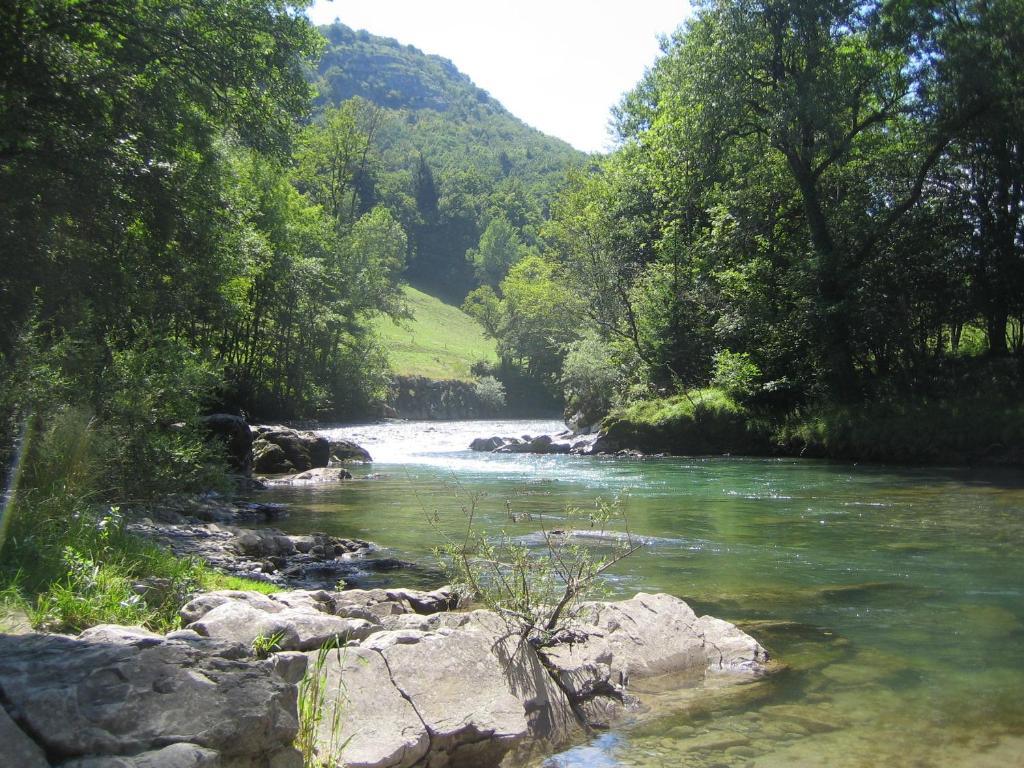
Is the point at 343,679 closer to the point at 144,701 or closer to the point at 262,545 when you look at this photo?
the point at 144,701

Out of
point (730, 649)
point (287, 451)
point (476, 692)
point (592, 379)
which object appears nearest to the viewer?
point (476, 692)

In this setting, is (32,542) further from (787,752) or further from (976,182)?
(976,182)

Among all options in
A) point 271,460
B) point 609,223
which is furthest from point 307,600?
point 609,223

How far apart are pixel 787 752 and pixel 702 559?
222 inches

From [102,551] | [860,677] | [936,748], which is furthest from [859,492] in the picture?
[102,551]

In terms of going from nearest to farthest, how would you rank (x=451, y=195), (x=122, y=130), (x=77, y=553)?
1. (x=77, y=553)
2. (x=122, y=130)
3. (x=451, y=195)

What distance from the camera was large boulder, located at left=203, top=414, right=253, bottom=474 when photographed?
70.6ft

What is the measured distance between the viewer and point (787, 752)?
496 centimetres

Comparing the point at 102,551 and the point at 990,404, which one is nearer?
the point at 102,551

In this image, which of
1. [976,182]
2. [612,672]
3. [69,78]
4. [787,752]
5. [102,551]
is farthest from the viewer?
[976,182]

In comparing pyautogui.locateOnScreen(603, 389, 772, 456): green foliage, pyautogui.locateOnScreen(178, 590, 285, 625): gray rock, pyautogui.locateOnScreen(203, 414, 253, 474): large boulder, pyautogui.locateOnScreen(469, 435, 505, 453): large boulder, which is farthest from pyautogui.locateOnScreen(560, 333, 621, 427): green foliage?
pyautogui.locateOnScreen(178, 590, 285, 625): gray rock

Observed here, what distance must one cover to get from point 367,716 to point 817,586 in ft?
19.8

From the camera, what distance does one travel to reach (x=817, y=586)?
29.8 feet

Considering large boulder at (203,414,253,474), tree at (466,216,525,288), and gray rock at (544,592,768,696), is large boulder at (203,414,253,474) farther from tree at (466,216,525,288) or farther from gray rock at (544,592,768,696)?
tree at (466,216,525,288)
